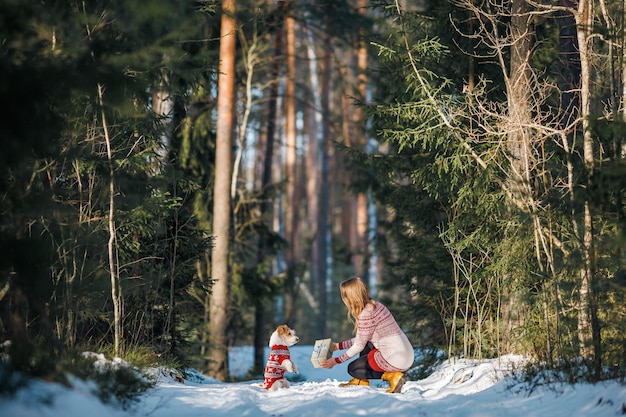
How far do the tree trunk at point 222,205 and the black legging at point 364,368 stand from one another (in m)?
6.63

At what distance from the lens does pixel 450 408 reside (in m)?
6.59

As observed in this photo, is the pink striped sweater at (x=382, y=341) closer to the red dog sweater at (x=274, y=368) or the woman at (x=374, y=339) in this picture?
the woman at (x=374, y=339)

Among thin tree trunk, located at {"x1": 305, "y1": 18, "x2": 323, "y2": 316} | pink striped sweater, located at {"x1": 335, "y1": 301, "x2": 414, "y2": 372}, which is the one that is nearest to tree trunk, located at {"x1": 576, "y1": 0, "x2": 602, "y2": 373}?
pink striped sweater, located at {"x1": 335, "y1": 301, "x2": 414, "y2": 372}

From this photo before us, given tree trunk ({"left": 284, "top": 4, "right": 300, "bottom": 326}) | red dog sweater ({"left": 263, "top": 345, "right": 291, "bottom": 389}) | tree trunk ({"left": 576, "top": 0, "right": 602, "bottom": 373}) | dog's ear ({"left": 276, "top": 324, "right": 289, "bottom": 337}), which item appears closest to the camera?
tree trunk ({"left": 576, "top": 0, "right": 602, "bottom": 373})

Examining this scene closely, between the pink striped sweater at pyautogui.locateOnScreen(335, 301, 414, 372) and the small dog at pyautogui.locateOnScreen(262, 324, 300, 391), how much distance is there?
0.53 m

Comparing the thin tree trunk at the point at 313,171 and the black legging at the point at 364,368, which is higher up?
the thin tree trunk at the point at 313,171

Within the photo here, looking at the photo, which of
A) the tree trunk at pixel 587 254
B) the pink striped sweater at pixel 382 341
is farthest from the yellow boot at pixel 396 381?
the tree trunk at pixel 587 254

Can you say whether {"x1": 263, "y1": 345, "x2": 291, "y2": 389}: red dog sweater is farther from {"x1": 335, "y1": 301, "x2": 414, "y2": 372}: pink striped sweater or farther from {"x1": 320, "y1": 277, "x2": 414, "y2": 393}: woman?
{"x1": 335, "y1": 301, "x2": 414, "y2": 372}: pink striped sweater

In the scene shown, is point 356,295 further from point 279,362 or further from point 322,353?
point 279,362

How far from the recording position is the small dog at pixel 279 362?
26.5 ft

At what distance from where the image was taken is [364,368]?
829 centimetres

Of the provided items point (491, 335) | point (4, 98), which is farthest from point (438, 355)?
point (4, 98)

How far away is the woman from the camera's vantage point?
8.08m

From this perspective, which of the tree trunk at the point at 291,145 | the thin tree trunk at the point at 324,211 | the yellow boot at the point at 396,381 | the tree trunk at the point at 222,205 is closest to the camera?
the yellow boot at the point at 396,381
